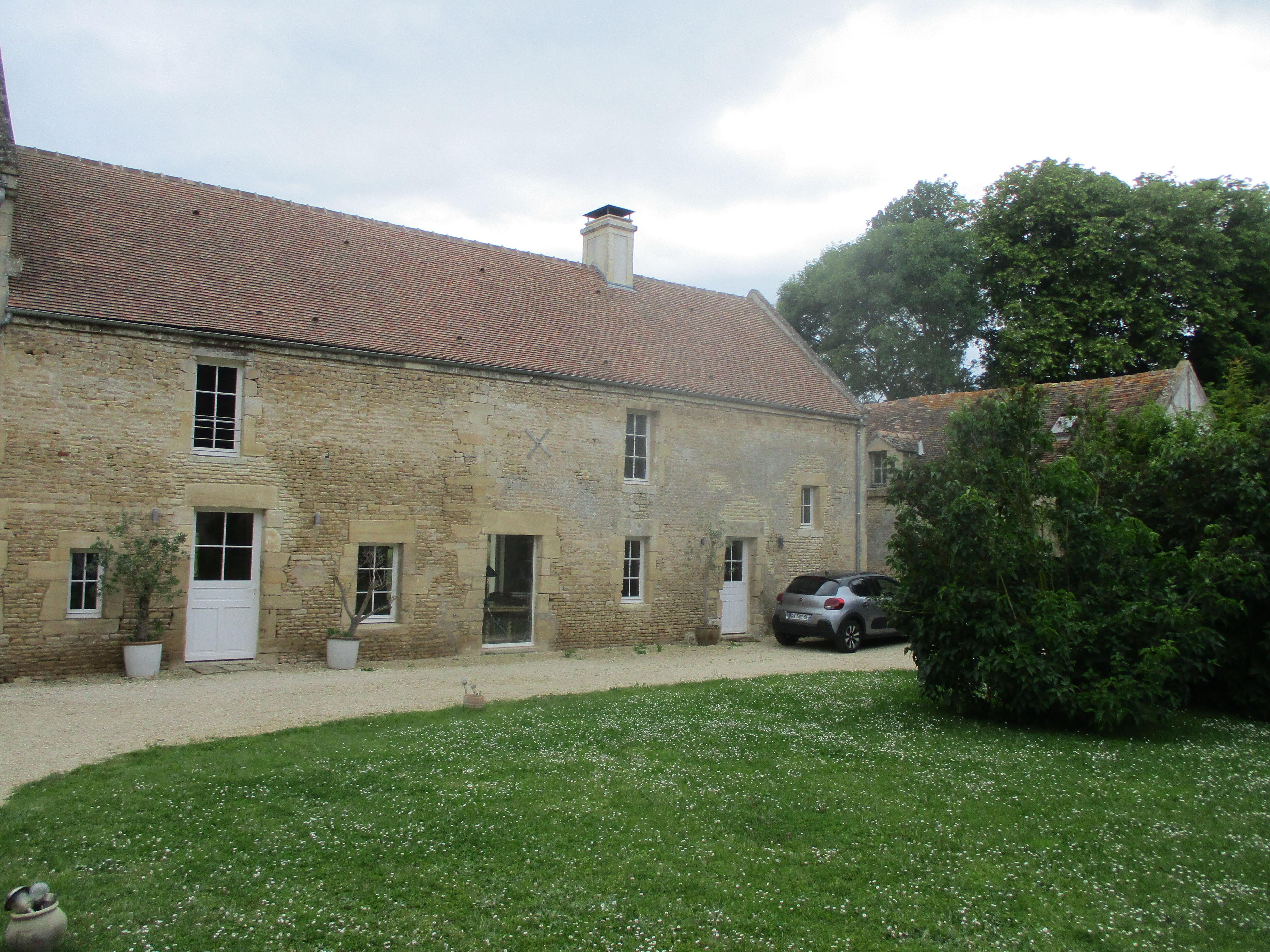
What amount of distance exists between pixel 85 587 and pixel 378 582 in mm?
3806

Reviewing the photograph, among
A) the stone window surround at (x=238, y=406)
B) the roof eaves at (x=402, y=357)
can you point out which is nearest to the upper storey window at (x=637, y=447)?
the roof eaves at (x=402, y=357)

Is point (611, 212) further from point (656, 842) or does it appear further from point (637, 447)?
point (656, 842)

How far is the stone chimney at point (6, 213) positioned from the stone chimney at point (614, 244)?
34.1 feet

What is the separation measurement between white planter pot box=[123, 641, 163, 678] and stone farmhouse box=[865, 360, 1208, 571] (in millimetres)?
13850

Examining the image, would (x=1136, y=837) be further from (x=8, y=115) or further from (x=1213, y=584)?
(x=8, y=115)

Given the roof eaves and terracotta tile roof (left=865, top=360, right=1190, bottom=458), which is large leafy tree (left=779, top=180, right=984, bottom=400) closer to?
terracotta tile roof (left=865, top=360, right=1190, bottom=458)

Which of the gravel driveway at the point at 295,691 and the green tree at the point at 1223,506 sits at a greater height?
the green tree at the point at 1223,506

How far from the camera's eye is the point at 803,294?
35.0m

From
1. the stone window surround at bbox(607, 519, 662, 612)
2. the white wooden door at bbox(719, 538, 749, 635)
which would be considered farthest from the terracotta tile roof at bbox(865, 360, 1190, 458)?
the stone window surround at bbox(607, 519, 662, 612)

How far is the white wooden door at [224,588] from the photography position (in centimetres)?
1245

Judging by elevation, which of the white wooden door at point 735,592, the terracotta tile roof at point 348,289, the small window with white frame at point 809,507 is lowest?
the white wooden door at point 735,592

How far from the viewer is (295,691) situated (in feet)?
35.9

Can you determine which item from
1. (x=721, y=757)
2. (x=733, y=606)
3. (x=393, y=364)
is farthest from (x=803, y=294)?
(x=721, y=757)

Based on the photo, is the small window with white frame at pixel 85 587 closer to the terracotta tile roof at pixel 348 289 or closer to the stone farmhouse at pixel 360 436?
the stone farmhouse at pixel 360 436
